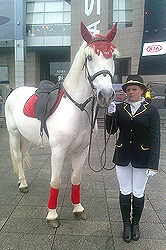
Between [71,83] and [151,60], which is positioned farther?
[151,60]

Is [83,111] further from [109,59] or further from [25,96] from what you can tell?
[25,96]

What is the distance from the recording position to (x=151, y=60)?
15898mm

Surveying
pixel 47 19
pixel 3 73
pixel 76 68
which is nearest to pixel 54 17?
pixel 47 19

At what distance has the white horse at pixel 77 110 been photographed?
2094mm

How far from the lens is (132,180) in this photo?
2525mm

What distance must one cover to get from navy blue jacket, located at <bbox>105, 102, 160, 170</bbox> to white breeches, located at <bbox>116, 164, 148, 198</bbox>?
0.28ft

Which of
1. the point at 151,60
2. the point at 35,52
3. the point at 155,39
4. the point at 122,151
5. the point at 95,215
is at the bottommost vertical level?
the point at 95,215

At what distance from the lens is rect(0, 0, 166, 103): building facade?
18.7m

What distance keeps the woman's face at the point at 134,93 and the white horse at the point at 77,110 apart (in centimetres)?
34

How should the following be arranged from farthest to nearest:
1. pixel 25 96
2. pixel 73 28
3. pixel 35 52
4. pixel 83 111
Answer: pixel 35 52
pixel 73 28
pixel 25 96
pixel 83 111

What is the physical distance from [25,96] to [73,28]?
18725 mm

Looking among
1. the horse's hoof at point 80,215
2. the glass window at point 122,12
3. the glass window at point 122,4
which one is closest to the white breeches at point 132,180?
the horse's hoof at point 80,215

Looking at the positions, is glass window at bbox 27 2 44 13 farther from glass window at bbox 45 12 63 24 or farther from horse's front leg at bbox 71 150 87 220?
horse's front leg at bbox 71 150 87 220

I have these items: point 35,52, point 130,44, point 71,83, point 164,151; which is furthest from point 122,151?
point 35,52
